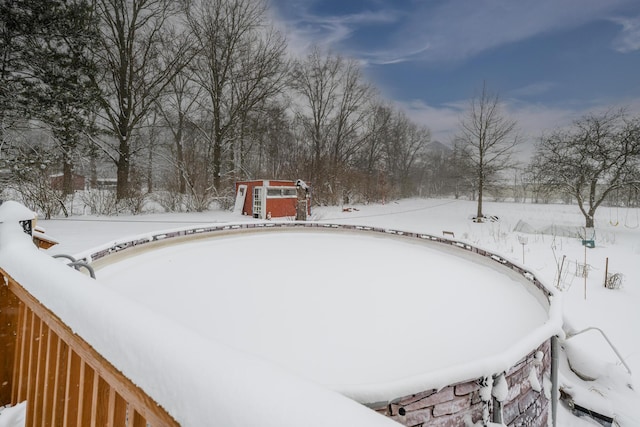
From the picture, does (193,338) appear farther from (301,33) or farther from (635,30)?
(301,33)

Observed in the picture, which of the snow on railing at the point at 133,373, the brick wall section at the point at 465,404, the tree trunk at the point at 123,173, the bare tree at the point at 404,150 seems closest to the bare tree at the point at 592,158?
the brick wall section at the point at 465,404

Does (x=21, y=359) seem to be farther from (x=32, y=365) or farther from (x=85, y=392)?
(x=85, y=392)

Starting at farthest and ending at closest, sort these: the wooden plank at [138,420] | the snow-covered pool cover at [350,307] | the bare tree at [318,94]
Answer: the bare tree at [318,94] → the snow-covered pool cover at [350,307] → the wooden plank at [138,420]

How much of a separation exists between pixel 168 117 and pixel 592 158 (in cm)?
2156

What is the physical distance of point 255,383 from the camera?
515 millimetres

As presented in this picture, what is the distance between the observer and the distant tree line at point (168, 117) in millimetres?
10414

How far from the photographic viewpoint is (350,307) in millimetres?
3291

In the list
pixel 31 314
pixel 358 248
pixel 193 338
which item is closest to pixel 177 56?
pixel 358 248

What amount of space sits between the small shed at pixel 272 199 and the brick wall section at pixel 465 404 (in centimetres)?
1087

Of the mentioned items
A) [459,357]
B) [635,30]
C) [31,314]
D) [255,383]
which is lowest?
[459,357]

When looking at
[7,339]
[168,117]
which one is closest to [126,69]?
[168,117]

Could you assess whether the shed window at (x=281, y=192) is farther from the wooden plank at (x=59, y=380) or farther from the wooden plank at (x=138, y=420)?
the wooden plank at (x=138, y=420)

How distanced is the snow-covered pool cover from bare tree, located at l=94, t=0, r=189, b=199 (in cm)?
1109

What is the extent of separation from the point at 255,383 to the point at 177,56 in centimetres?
1846
